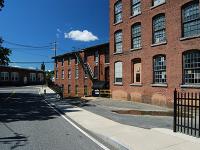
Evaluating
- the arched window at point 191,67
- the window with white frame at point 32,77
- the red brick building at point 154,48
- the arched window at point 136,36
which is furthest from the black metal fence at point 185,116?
the window with white frame at point 32,77

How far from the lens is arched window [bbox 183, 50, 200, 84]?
2020 cm

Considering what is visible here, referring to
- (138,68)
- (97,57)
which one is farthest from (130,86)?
(97,57)

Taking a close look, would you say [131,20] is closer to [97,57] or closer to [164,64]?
[164,64]

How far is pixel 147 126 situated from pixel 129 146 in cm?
418

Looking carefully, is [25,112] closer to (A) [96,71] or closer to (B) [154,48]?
(B) [154,48]

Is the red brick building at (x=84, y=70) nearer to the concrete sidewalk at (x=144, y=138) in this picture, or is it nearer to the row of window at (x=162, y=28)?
the row of window at (x=162, y=28)

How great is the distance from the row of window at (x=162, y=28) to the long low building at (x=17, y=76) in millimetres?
52059

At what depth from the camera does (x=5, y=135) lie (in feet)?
36.5

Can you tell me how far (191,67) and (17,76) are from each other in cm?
6677

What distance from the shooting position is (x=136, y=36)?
90.7 ft

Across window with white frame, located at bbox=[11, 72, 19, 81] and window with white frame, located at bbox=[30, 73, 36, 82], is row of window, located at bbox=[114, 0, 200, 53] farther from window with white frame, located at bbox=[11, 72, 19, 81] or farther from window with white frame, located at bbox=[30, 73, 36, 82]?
window with white frame, located at bbox=[30, 73, 36, 82]

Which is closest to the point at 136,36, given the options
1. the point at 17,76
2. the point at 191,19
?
the point at 191,19

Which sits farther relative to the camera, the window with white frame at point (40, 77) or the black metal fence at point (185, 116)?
the window with white frame at point (40, 77)

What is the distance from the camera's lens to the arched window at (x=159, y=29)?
23.9 m
